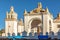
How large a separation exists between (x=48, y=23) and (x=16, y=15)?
5.67m

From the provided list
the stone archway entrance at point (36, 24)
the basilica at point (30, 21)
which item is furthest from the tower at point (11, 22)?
the stone archway entrance at point (36, 24)

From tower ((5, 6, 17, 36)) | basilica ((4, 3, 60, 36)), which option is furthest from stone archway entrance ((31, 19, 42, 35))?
tower ((5, 6, 17, 36))

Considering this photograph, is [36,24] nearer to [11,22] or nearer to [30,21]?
[30,21]

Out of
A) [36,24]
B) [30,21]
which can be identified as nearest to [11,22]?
[30,21]

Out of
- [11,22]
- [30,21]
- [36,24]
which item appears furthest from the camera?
[36,24]

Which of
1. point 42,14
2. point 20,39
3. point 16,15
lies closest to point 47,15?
point 42,14

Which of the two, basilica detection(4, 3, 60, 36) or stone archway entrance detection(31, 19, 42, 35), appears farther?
stone archway entrance detection(31, 19, 42, 35)

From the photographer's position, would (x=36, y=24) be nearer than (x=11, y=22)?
No

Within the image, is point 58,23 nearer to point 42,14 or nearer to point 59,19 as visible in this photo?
point 59,19

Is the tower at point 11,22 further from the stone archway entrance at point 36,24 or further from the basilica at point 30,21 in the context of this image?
the stone archway entrance at point 36,24

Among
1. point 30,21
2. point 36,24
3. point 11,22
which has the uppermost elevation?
point 30,21

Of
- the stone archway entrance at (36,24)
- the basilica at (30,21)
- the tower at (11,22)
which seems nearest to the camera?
the tower at (11,22)

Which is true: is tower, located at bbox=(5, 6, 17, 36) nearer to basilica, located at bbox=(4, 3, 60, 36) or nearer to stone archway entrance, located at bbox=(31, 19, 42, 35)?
basilica, located at bbox=(4, 3, 60, 36)

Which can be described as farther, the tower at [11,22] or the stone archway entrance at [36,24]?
the stone archway entrance at [36,24]
